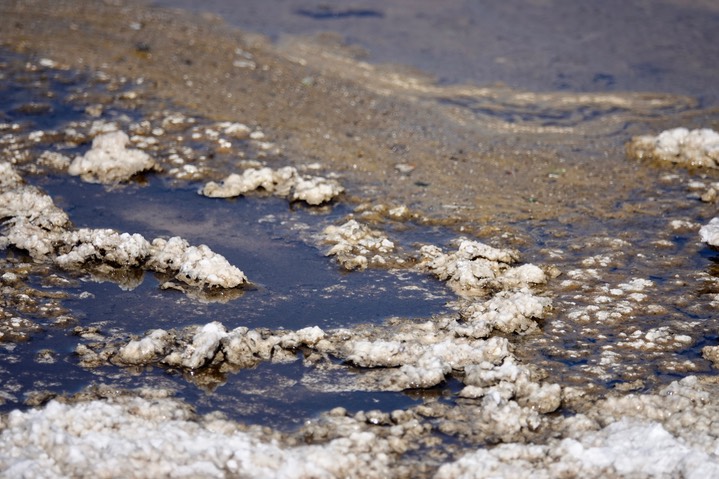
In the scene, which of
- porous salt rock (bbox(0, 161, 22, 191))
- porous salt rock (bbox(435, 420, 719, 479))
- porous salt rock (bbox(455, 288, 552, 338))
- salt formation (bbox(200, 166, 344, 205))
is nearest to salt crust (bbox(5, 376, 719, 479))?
porous salt rock (bbox(435, 420, 719, 479))

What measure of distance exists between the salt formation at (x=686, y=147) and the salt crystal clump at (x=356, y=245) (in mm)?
2062

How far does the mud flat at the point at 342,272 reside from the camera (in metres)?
3.07

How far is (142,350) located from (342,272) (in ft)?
3.70

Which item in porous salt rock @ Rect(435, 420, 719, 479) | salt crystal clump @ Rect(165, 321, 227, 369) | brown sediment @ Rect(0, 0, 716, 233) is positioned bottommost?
salt crystal clump @ Rect(165, 321, 227, 369)

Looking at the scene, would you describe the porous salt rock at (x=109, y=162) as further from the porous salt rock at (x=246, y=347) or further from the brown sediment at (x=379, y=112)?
the porous salt rock at (x=246, y=347)

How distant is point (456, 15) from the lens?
8469 mm

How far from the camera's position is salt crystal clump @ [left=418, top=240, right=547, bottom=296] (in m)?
4.14

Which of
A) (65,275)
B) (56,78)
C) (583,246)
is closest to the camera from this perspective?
(65,275)

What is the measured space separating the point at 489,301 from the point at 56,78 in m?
3.97

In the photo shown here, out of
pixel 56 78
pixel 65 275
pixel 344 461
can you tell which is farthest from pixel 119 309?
pixel 56 78

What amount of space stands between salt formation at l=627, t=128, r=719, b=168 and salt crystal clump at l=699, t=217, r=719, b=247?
1.18m

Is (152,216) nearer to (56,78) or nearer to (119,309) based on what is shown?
(119,309)

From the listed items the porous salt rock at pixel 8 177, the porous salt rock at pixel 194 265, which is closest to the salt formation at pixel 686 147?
the porous salt rock at pixel 194 265

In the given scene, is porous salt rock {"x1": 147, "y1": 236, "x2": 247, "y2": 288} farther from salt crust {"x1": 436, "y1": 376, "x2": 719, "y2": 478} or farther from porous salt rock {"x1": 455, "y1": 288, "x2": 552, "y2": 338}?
salt crust {"x1": 436, "y1": 376, "x2": 719, "y2": 478}
